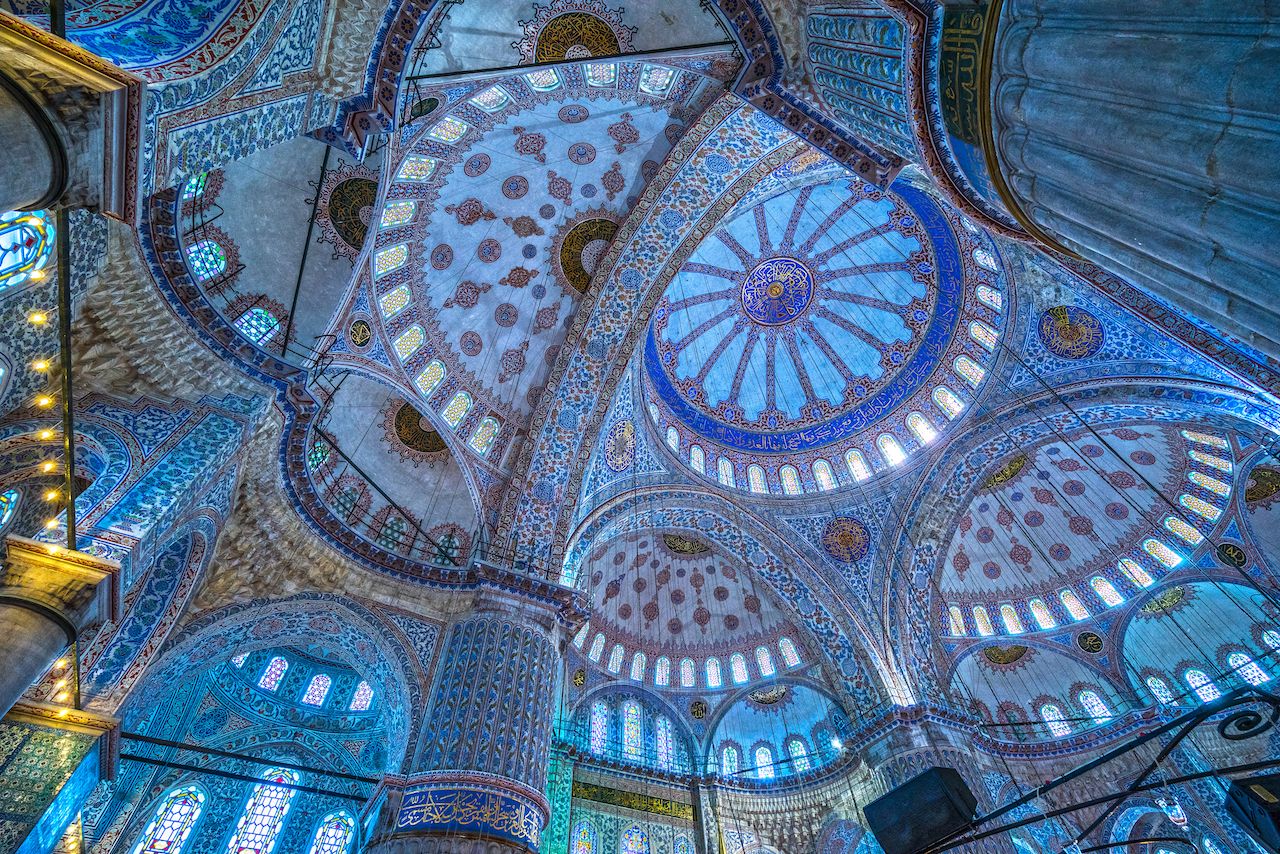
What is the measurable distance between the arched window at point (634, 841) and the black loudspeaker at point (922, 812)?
287 inches

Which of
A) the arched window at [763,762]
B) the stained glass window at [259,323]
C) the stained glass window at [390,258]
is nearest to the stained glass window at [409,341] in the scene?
the stained glass window at [390,258]

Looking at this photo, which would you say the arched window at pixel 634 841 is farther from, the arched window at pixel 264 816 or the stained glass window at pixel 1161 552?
the stained glass window at pixel 1161 552

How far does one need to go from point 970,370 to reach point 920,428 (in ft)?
5.15

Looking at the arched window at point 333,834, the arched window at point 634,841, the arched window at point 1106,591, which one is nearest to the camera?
the arched window at point 333,834

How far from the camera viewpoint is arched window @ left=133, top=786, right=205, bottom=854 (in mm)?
9805

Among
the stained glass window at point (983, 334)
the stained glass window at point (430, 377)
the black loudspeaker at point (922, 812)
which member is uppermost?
the stained glass window at point (983, 334)

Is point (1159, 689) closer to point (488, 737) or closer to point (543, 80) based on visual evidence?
point (488, 737)

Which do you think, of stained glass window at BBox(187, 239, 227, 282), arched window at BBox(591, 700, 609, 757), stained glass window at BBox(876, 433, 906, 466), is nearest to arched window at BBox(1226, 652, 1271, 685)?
stained glass window at BBox(876, 433, 906, 466)

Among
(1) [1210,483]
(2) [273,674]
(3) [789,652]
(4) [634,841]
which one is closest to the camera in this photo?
(4) [634,841]

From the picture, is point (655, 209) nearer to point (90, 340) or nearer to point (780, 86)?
point (780, 86)

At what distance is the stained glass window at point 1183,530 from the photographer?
40.4 feet

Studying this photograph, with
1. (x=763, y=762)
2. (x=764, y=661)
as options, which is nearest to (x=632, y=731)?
(x=763, y=762)

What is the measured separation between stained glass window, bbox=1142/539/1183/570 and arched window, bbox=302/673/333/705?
17071mm

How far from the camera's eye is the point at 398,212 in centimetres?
962
